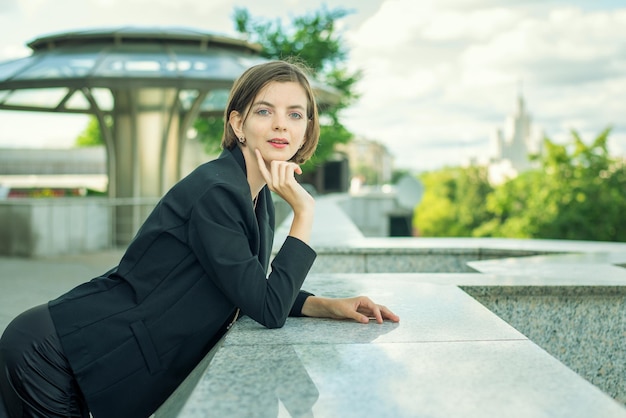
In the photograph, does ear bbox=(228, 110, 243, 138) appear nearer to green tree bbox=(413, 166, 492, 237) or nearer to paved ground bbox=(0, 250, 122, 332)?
paved ground bbox=(0, 250, 122, 332)

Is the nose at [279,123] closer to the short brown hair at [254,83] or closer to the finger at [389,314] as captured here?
the short brown hair at [254,83]

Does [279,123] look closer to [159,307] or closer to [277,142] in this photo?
[277,142]

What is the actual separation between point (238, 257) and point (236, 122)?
61 cm

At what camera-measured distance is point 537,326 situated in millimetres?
3875

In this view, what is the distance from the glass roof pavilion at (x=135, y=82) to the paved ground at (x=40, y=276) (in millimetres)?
1700

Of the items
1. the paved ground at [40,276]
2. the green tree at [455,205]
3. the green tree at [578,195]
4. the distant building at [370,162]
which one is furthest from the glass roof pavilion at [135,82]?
the distant building at [370,162]

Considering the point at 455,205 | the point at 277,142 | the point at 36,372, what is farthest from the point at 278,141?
the point at 455,205

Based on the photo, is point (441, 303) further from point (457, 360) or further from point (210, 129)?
point (210, 129)

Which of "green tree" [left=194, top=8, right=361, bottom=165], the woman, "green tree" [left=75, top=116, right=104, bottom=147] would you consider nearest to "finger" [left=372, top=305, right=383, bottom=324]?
the woman

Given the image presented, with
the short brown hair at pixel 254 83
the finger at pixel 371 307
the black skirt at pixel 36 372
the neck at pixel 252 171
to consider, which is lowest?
the black skirt at pixel 36 372

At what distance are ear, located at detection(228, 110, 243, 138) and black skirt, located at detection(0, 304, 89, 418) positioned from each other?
2.95 ft

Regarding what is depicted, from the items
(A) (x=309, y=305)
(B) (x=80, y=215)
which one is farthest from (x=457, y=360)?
(B) (x=80, y=215)

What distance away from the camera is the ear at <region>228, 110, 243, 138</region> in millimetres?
2637

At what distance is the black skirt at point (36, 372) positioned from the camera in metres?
2.19
